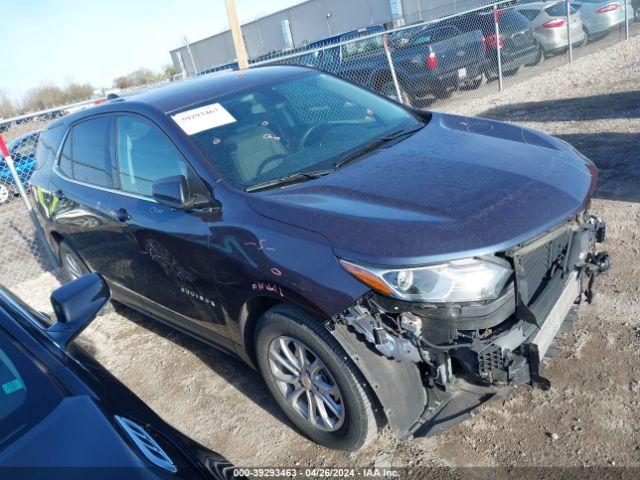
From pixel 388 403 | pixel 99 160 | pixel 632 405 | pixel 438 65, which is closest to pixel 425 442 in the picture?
pixel 388 403

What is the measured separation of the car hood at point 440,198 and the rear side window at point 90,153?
69.3 inches

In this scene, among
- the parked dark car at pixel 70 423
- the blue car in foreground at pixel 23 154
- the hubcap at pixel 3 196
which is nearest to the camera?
the parked dark car at pixel 70 423

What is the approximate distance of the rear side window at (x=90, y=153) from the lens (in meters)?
3.97

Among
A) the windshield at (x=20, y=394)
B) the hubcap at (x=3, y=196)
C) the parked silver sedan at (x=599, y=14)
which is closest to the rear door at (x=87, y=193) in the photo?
the windshield at (x=20, y=394)

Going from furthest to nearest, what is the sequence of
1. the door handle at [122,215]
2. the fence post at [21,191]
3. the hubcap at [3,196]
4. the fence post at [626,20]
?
1. the fence post at [626,20]
2. the hubcap at [3,196]
3. the fence post at [21,191]
4. the door handle at [122,215]

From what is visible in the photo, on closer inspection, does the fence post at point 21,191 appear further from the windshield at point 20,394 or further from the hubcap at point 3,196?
the hubcap at point 3,196

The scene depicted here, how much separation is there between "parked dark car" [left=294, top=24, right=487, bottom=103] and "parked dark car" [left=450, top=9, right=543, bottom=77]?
0.30 m

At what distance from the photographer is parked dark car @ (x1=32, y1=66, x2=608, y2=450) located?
88.9 inches

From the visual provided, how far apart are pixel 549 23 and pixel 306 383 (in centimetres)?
1196

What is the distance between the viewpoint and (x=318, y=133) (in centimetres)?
339

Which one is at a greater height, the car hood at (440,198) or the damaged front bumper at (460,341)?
the car hood at (440,198)

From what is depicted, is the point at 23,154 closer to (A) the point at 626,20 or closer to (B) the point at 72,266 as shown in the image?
(B) the point at 72,266

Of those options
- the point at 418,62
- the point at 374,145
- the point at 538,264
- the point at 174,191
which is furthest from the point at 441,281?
the point at 418,62

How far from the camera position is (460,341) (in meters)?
2.25
